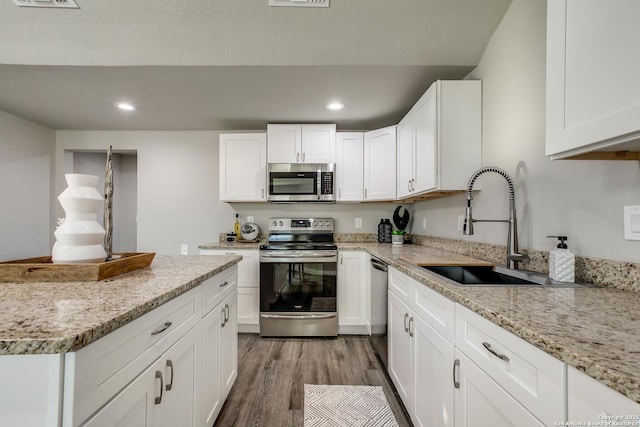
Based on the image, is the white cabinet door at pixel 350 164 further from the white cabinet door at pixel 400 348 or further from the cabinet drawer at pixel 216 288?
the cabinet drawer at pixel 216 288

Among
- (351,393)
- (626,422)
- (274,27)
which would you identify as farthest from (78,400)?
(274,27)

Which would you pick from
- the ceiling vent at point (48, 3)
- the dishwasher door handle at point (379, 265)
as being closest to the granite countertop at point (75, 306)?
the dishwasher door handle at point (379, 265)

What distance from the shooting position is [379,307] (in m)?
2.07

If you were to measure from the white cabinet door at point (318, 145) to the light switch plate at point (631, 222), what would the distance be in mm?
2339

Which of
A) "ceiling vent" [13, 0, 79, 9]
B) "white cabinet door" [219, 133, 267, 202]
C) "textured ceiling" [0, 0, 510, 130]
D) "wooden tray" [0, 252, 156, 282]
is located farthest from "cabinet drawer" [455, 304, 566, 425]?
"ceiling vent" [13, 0, 79, 9]

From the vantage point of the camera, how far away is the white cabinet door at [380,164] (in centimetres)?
283

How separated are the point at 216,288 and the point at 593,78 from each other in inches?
66.8

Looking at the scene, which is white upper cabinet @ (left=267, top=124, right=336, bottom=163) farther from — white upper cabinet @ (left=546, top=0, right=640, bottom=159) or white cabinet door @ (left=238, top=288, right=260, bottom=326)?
white upper cabinet @ (left=546, top=0, right=640, bottom=159)

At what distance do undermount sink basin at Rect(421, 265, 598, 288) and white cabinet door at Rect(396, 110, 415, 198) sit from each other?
0.88 meters

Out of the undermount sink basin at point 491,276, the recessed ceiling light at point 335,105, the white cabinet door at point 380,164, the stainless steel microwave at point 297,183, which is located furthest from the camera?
the stainless steel microwave at point 297,183

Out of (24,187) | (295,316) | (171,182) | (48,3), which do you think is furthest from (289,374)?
(24,187)

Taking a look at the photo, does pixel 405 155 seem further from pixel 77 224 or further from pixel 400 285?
pixel 77 224

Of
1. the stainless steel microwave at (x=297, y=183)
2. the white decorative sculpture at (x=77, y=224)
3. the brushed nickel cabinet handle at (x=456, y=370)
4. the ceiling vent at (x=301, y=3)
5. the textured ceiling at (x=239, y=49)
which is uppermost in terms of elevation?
the ceiling vent at (x=301, y=3)

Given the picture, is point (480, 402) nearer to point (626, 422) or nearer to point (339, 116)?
point (626, 422)
